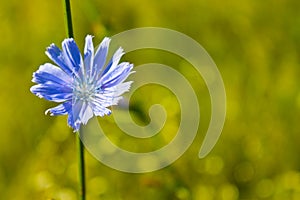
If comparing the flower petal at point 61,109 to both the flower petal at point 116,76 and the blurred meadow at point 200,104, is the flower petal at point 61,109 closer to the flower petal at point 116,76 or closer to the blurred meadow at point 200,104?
the flower petal at point 116,76

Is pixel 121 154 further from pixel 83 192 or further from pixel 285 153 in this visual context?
pixel 83 192

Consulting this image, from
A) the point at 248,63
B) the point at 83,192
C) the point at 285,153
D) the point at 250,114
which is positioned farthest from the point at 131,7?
the point at 83,192

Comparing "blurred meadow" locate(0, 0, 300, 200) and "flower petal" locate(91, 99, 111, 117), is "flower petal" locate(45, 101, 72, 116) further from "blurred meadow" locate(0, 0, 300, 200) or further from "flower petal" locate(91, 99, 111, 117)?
"blurred meadow" locate(0, 0, 300, 200)

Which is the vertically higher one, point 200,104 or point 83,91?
point 200,104

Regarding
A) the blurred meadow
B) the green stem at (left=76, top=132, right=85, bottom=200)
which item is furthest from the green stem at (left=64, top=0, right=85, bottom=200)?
the blurred meadow

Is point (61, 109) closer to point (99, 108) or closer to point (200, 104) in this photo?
point (99, 108)

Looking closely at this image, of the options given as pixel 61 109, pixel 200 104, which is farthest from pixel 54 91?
pixel 200 104
